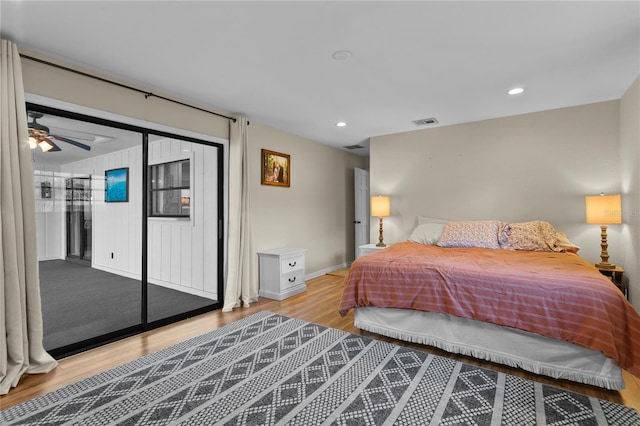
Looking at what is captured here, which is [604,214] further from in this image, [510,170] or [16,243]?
[16,243]

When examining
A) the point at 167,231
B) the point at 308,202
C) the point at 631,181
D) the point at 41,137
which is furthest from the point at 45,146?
the point at 631,181

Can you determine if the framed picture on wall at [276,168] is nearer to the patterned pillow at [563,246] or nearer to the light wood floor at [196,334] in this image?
the light wood floor at [196,334]

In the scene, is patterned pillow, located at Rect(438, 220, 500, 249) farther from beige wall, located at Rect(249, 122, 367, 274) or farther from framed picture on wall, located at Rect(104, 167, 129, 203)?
framed picture on wall, located at Rect(104, 167, 129, 203)

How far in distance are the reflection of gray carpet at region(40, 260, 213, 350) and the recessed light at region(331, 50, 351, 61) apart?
3.00 meters

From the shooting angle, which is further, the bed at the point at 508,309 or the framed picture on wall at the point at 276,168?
the framed picture on wall at the point at 276,168

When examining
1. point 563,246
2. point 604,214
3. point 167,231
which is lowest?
point 563,246

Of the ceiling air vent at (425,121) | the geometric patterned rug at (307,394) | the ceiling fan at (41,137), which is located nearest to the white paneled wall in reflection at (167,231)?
the ceiling fan at (41,137)

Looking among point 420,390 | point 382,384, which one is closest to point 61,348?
point 382,384

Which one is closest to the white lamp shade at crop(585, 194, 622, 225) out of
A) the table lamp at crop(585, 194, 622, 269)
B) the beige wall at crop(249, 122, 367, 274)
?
the table lamp at crop(585, 194, 622, 269)

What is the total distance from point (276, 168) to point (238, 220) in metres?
1.15

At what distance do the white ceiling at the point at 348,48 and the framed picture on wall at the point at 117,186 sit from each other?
155cm

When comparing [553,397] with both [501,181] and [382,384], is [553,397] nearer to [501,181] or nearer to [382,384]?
[382,384]

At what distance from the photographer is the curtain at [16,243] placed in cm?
210

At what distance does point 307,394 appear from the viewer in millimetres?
1955
